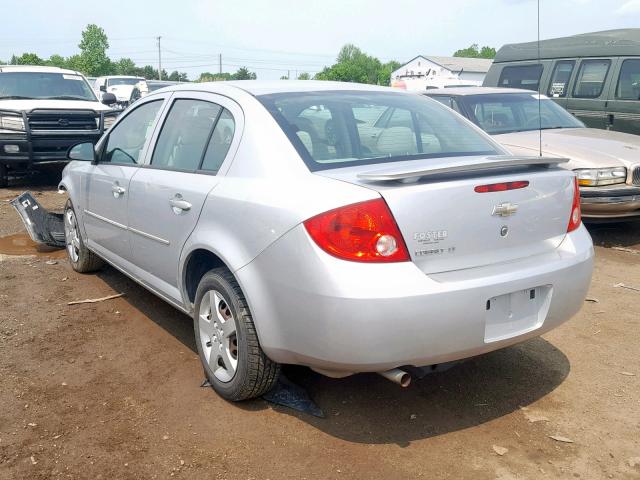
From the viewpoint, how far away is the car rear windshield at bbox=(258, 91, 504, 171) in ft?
10.6

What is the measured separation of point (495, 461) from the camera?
9.37ft

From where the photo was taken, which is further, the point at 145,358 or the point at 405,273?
the point at 145,358

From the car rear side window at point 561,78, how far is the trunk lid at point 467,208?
7.22 meters

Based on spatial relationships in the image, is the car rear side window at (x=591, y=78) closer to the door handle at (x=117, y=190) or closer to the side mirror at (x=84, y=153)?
the side mirror at (x=84, y=153)

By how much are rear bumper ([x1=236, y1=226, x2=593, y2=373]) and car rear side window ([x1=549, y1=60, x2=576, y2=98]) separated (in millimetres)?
7606

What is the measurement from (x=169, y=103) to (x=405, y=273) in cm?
227

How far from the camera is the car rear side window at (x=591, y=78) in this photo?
922 cm

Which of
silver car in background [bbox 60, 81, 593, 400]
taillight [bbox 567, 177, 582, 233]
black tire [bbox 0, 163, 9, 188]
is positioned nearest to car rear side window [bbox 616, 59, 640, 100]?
silver car in background [bbox 60, 81, 593, 400]

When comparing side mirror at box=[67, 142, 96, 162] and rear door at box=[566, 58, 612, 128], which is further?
rear door at box=[566, 58, 612, 128]

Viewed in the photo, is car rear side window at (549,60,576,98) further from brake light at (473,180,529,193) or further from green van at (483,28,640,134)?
brake light at (473,180,529,193)

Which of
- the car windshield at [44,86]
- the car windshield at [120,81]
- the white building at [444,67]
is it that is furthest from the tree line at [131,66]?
the car windshield at [44,86]

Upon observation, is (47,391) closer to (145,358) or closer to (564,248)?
(145,358)

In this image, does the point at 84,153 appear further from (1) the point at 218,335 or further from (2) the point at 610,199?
(2) the point at 610,199

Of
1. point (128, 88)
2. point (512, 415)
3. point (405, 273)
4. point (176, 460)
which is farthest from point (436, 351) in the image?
point (128, 88)
